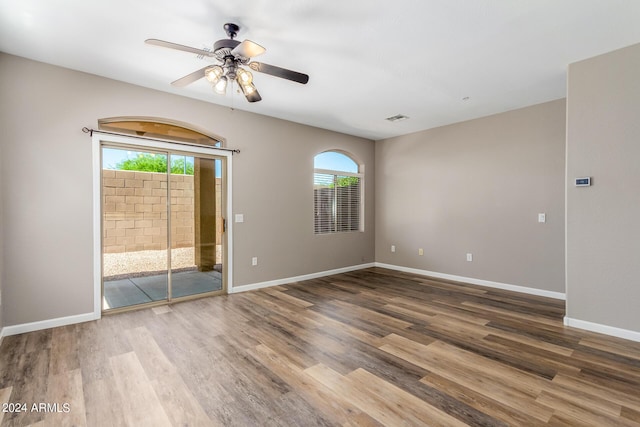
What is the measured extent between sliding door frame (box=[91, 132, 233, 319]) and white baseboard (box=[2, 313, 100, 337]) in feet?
0.30

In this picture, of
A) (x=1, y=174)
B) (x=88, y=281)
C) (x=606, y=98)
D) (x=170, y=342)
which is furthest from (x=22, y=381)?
(x=606, y=98)

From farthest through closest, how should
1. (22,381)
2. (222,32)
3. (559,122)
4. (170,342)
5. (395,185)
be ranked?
(395,185) < (559,122) < (170,342) < (222,32) < (22,381)

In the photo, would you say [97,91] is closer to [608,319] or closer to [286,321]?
[286,321]

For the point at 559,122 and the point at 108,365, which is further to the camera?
the point at 559,122

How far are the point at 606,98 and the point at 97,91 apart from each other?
18.1 ft

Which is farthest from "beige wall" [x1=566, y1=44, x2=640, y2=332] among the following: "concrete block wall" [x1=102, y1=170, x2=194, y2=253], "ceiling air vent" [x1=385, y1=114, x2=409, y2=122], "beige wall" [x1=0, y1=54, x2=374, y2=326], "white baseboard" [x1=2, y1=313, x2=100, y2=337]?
"white baseboard" [x1=2, y1=313, x2=100, y2=337]

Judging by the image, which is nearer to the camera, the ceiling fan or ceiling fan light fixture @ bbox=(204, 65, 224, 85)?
the ceiling fan

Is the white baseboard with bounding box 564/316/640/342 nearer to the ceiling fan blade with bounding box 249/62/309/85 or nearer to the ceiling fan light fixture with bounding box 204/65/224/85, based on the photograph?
the ceiling fan blade with bounding box 249/62/309/85

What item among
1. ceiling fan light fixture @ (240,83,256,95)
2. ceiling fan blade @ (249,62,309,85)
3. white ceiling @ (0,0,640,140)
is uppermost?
white ceiling @ (0,0,640,140)

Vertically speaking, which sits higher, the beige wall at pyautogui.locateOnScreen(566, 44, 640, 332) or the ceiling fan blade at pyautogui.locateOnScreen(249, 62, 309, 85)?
the ceiling fan blade at pyautogui.locateOnScreen(249, 62, 309, 85)

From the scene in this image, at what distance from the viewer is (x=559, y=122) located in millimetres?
4305

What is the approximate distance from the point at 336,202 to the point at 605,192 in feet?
13.2

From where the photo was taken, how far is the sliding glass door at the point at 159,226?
373 cm

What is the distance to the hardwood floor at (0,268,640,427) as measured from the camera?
1.91 m
